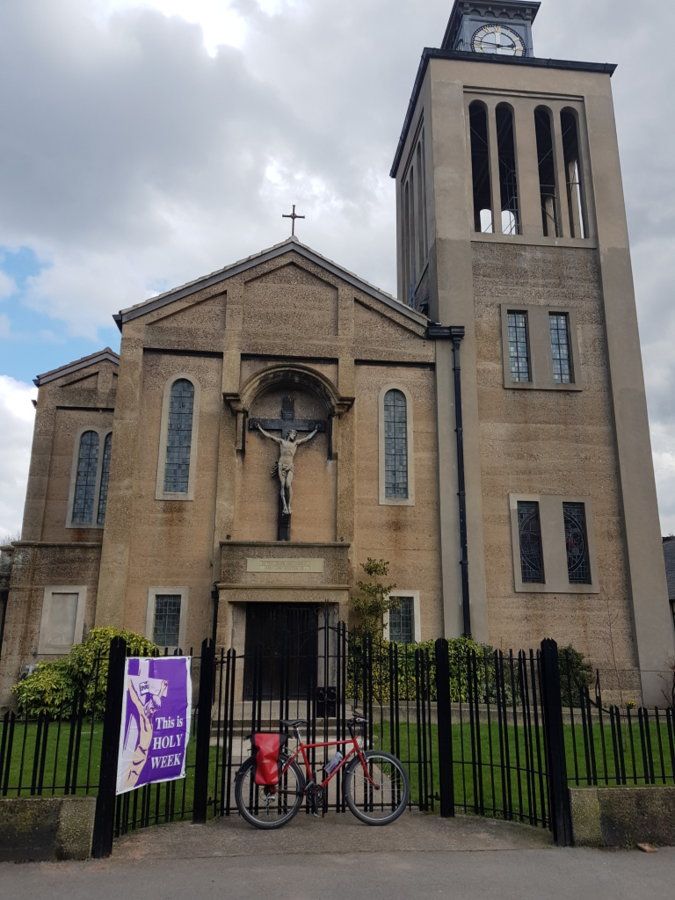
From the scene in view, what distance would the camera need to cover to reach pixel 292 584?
711 inches

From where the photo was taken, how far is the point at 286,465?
19609 mm

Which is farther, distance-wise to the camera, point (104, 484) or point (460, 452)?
point (104, 484)

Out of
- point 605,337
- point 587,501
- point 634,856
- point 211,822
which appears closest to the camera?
point 634,856

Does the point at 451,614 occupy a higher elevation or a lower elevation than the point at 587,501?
lower

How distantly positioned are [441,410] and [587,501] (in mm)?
4896

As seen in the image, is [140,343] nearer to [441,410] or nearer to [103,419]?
[103,419]

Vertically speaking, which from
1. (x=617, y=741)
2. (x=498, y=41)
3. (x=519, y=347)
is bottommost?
(x=617, y=741)

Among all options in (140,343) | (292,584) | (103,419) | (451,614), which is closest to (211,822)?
(292,584)

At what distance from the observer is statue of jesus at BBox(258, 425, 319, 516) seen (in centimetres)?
1945

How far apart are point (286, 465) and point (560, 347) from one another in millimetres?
9426

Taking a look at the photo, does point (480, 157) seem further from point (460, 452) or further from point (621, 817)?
point (621, 817)

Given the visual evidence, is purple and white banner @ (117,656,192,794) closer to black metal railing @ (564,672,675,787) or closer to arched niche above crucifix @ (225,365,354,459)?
black metal railing @ (564,672,675,787)

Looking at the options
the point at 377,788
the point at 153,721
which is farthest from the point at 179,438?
the point at 377,788

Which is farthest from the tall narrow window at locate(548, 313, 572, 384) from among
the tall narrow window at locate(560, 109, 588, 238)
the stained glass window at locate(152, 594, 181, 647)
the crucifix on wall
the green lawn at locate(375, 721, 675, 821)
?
the stained glass window at locate(152, 594, 181, 647)
